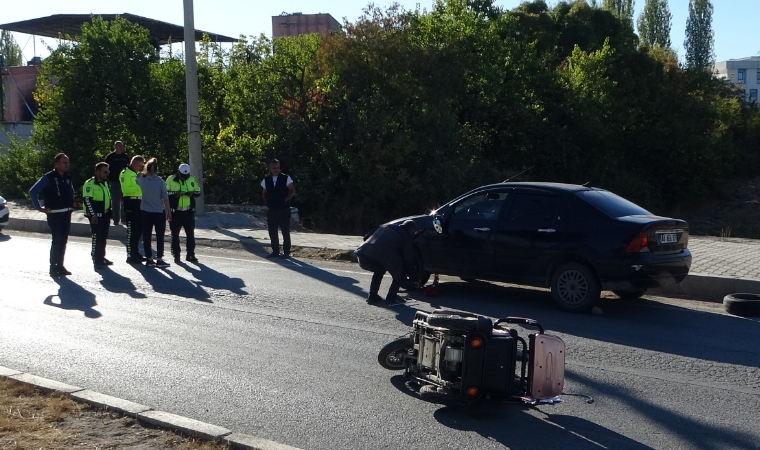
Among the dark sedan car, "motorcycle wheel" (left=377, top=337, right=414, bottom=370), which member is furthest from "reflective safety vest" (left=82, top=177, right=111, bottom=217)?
"motorcycle wheel" (left=377, top=337, right=414, bottom=370)

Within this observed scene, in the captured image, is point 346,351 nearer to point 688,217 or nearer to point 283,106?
point 283,106

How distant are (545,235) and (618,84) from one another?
30.9 metres

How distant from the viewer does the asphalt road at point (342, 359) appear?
581 centimetres

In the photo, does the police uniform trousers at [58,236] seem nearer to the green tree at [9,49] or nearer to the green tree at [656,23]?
the green tree at [656,23]

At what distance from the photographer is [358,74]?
2566 centimetres

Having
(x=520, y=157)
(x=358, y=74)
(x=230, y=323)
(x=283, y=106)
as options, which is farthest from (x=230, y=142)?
(x=230, y=323)

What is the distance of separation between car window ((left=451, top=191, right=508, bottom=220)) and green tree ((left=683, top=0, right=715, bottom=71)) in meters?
67.5

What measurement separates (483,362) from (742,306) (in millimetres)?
5363

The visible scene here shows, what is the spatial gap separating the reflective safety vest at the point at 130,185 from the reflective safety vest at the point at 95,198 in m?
0.64

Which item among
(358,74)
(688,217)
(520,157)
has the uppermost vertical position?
(358,74)

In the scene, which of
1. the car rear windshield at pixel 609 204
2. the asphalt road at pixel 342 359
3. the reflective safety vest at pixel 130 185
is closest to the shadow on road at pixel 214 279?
the asphalt road at pixel 342 359

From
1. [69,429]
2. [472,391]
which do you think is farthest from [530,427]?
[69,429]

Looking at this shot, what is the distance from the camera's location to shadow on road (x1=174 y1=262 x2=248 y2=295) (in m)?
11.8

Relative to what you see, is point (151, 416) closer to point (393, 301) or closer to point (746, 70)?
point (393, 301)
